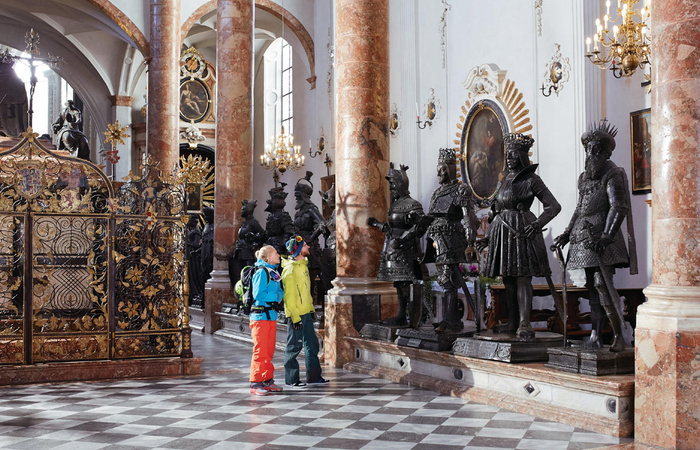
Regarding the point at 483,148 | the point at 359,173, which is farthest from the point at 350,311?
the point at 483,148

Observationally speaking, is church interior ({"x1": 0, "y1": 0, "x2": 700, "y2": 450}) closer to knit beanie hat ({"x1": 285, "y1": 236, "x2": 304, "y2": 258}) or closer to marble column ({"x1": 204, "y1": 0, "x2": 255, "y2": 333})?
marble column ({"x1": 204, "y1": 0, "x2": 255, "y2": 333})

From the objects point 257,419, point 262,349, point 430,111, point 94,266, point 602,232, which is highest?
point 430,111

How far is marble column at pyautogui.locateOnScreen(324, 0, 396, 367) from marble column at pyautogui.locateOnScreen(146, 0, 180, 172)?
8727mm

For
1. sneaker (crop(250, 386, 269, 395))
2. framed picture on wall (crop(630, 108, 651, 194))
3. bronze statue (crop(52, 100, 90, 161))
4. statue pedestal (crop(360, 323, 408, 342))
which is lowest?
sneaker (crop(250, 386, 269, 395))

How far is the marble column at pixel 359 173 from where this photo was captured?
9789mm

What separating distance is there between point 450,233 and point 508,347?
5.28 feet

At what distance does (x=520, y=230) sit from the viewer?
7.24 metres

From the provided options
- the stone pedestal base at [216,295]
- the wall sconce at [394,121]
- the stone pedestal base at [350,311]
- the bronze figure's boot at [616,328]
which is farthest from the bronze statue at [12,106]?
the bronze figure's boot at [616,328]

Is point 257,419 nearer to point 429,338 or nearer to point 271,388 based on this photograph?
point 271,388

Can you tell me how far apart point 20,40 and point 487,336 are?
24.8 metres

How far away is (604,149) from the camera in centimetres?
651

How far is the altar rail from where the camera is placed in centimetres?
883

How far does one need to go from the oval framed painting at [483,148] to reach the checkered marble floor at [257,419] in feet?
21.7

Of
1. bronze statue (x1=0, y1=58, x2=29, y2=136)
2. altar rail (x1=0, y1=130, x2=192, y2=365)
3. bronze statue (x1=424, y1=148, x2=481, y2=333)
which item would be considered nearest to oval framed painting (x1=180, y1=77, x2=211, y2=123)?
bronze statue (x1=0, y1=58, x2=29, y2=136)
